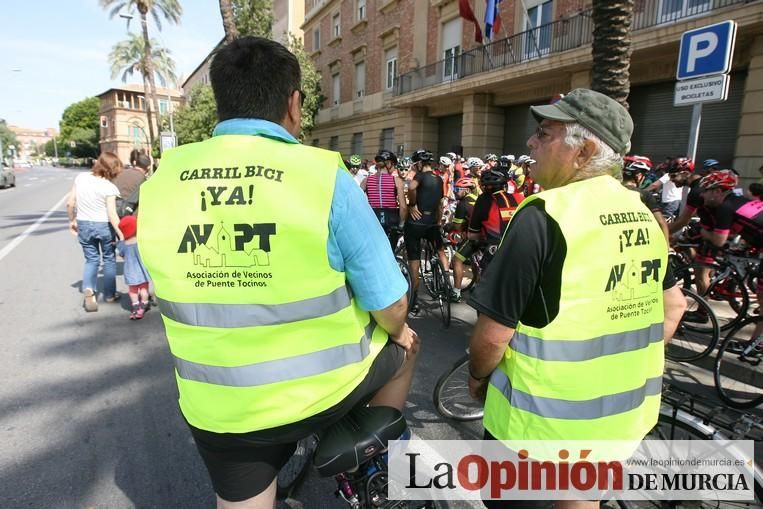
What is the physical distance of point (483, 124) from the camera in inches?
669

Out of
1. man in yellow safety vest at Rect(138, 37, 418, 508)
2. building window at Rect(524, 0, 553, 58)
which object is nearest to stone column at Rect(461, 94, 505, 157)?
building window at Rect(524, 0, 553, 58)

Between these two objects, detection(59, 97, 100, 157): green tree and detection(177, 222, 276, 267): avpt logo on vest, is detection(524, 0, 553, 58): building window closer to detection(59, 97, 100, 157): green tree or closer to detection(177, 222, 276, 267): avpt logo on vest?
detection(177, 222, 276, 267): avpt logo on vest

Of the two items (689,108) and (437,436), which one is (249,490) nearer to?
(437,436)

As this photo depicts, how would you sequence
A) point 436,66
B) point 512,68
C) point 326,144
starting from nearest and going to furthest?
1. point 512,68
2. point 436,66
3. point 326,144

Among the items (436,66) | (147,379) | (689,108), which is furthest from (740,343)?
(436,66)

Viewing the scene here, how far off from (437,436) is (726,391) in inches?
105

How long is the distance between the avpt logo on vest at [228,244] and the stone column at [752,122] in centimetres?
1164

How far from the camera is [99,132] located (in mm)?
91375

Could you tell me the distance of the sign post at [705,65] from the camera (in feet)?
15.7

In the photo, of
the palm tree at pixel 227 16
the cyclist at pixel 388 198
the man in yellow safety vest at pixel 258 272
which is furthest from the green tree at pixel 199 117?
the man in yellow safety vest at pixel 258 272

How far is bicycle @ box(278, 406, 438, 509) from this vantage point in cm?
151

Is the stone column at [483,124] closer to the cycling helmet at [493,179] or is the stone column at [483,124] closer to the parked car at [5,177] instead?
the cycling helmet at [493,179]

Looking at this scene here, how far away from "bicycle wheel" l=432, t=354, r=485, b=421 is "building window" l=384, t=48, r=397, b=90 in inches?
845

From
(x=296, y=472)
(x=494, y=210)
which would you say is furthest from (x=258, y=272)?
(x=494, y=210)
